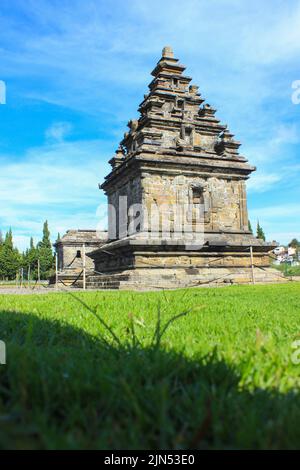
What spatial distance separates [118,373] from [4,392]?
44 centimetres

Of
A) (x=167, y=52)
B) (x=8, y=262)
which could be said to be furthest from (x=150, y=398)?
(x=8, y=262)

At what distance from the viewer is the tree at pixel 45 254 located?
4824 cm

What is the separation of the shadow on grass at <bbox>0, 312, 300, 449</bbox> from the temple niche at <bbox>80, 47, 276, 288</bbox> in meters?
11.0

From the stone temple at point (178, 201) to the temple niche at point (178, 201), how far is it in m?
0.04

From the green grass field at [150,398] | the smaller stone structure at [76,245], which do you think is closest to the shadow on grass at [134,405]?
the green grass field at [150,398]

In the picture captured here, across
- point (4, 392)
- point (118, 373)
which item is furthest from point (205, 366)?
point (4, 392)

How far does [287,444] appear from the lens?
3.60 feet

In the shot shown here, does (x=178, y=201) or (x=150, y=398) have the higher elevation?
(x=178, y=201)

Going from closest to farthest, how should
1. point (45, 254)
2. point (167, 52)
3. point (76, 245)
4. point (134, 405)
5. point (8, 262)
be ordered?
point (134, 405)
point (167, 52)
point (76, 245)
point (8, 262)
point (45, 254)

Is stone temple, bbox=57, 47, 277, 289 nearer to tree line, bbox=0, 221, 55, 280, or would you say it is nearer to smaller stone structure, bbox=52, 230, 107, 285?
smaller stone structure, bbox=52, 230, 107, 285

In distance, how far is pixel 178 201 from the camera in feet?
51.3

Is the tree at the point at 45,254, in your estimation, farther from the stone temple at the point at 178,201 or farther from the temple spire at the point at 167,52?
the temple spire at the point at 167,52

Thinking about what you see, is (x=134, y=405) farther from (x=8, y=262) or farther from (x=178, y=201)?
(x=8, y=262)
